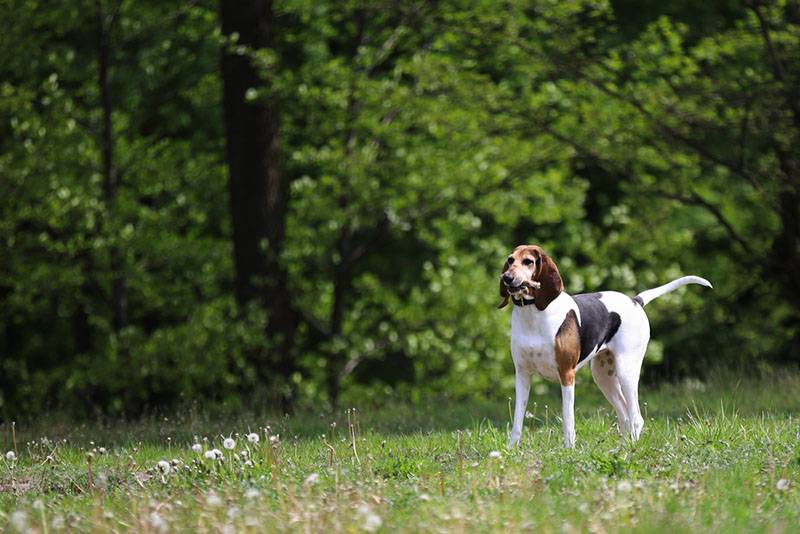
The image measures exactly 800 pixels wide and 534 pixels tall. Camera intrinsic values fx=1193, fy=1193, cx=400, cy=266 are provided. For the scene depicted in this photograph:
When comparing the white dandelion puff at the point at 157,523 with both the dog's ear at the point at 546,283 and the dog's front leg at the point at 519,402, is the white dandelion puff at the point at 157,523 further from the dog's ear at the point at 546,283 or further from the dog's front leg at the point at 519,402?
the dog's ear at the point at 546,283

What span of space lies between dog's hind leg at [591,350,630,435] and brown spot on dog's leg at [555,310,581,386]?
0.77 meters

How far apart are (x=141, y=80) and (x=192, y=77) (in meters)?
1.19

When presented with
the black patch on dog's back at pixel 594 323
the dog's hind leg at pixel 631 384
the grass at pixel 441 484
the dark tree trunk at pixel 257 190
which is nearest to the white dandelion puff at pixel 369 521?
the grass at pixel 441 484

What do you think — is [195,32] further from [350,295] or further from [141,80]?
[350,295]

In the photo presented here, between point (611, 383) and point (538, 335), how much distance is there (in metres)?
1.10

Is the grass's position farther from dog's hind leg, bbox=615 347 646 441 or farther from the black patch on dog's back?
the black patch on dog's back

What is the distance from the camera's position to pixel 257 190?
15.5 meters

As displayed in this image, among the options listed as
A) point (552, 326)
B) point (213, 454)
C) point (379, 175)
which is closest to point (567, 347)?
point (552, 326)

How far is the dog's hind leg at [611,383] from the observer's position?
807 cm

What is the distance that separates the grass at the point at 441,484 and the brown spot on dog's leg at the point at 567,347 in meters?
0.46

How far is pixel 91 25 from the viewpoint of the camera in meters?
18.3

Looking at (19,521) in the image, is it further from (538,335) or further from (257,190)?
(257,190)

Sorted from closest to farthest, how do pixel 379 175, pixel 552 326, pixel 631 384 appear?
pixel 552 326, pixel 631 384, pixel 379 175

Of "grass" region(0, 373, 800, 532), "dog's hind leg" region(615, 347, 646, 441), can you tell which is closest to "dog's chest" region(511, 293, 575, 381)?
"grass" region(0, 373, 800, 532)
